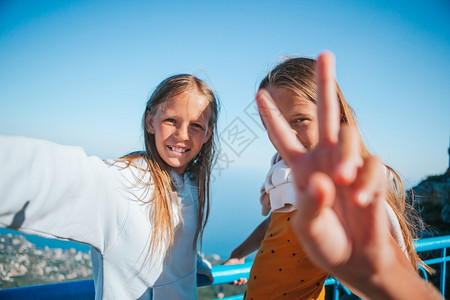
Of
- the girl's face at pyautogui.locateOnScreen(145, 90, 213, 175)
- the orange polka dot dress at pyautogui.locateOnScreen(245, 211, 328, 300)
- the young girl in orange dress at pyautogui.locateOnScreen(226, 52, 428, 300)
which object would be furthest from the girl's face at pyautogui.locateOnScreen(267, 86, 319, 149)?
the girl's face at pyautogui.locateOnScreen(145, 90, 213, 175)

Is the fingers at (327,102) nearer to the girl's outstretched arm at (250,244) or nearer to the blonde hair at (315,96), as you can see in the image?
the blonde hair at (315,96)

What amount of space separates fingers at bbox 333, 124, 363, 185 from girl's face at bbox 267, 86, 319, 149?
688mm

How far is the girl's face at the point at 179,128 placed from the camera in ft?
4.81

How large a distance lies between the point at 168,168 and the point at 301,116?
0.71 metres

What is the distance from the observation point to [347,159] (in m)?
0.54

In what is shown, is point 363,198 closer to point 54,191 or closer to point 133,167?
point 54,191

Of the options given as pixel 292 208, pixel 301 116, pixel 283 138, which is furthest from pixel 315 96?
pixel 283 138

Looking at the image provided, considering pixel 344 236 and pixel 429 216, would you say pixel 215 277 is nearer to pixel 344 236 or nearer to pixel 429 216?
pixel 344 236

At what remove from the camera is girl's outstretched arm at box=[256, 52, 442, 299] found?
54 cm

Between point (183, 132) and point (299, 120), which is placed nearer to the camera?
point (299, 120)

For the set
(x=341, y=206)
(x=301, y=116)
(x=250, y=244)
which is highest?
(x=301, y=116)

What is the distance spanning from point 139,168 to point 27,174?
0.64 m

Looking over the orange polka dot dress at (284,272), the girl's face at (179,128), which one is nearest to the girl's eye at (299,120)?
the orange polka dot dress at (284,272)

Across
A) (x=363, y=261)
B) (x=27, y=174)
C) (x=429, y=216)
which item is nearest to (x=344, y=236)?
(x=363, y=261)
